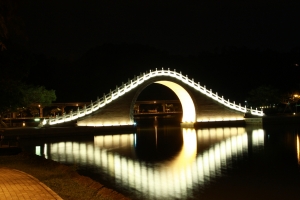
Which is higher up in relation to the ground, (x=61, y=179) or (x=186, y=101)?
(x=186, y=101)

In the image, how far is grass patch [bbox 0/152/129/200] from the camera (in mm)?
8836

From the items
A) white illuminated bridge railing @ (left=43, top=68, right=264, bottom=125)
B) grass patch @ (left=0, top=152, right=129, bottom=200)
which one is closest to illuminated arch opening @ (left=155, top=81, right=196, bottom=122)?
white illuminated bridge railing @ (left=43, top=68, right=264, bottom=125)

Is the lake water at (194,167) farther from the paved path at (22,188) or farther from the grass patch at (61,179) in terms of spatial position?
the paved path at (22,188)

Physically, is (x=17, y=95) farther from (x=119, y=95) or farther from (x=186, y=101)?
(x=186, y=101)

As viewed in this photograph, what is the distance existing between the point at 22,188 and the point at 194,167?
25.8 ft

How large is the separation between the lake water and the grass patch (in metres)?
1.36

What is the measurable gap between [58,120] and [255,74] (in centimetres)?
3619

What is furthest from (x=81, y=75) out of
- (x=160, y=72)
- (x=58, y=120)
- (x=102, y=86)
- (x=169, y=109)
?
(x=169, y=109)

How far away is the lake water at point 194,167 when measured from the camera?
1127 cm

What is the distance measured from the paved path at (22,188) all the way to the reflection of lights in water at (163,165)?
299cm

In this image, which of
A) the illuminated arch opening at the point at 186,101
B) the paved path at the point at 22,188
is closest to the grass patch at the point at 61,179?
the paved path at the point at 22,188

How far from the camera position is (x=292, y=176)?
13.2 meters

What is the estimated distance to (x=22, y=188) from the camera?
898 cm

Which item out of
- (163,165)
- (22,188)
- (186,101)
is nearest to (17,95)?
(163,165)
